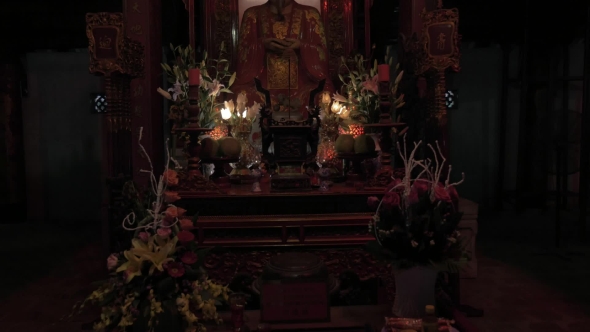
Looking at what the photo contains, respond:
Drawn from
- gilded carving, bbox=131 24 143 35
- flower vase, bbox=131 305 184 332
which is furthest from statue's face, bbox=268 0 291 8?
flower vase, bbox=131 305 184 332

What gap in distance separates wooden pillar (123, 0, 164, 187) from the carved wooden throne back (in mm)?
787

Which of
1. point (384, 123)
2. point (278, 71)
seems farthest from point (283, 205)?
point (278, 71)

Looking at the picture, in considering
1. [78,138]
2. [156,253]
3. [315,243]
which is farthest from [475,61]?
[156,253]

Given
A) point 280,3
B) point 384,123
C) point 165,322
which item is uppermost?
point 280,3

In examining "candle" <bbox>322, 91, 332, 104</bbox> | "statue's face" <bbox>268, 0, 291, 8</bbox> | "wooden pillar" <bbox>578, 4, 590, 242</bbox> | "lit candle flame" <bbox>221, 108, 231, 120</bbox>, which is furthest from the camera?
"wooden pillar" <bbox>578, 4, 590, 242</bbox>

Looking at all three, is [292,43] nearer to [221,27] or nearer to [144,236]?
[221,27]

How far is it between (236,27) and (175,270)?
4087 millimetres

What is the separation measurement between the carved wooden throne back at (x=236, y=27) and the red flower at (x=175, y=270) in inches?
148

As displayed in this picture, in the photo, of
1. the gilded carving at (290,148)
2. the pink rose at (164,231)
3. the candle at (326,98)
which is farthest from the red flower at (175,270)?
the candle at (326,98)

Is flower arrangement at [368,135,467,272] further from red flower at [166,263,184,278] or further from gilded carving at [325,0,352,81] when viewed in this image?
gilded carving at [325,0,352,81]

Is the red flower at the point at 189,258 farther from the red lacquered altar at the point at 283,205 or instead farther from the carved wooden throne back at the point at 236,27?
the carved wooden throne back at the point at 236,27

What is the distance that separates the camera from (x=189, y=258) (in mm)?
1740

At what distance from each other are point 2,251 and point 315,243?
3784 mm

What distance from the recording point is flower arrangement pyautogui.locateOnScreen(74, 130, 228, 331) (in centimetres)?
167
